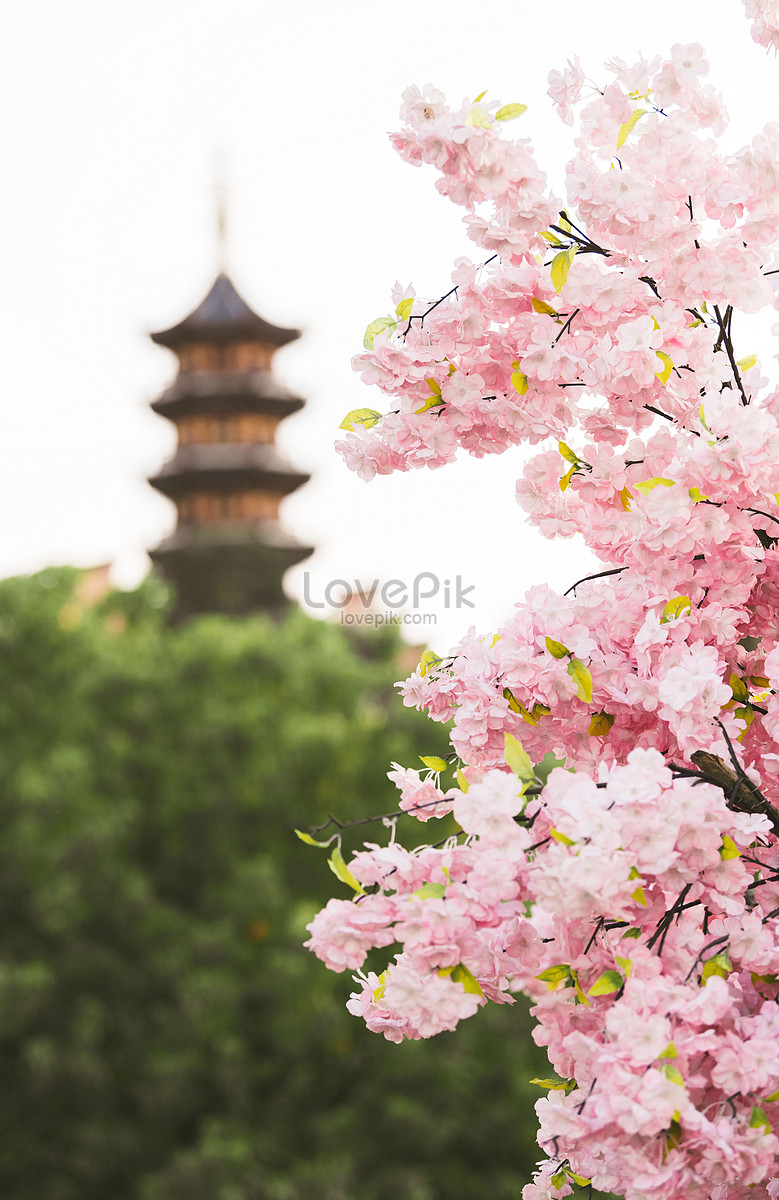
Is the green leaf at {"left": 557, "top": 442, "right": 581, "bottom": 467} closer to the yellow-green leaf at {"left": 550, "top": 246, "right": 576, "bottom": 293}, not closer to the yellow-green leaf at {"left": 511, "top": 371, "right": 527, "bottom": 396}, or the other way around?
the yellow-green leaf at {"left": 511, "top": 371, "right": 527, "bottom": 396}

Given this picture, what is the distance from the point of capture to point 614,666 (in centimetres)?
254

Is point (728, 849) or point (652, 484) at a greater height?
point (652, 484)

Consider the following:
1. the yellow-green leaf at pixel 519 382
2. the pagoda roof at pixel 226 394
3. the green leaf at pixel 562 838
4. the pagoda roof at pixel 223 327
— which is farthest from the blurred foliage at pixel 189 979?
the pagoda roof at pixel 223 327

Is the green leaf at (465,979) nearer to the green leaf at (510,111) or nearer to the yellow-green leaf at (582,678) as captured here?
the yellow-green leaf at (582,678)

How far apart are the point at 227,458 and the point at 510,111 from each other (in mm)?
27303

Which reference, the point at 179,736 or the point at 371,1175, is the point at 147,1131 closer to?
the point at 371,1175

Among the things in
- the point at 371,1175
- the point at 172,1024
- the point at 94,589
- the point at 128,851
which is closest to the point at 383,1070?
the point at 371,1175

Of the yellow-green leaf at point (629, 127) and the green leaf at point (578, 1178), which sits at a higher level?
the yellow-green leaf at point (629, 127)

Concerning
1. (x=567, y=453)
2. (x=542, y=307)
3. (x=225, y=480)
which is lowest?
(x=567, y=453)

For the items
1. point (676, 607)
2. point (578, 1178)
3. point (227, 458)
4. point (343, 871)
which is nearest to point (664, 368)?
point (676, 607)

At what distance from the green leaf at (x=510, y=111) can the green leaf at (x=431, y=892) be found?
57.4 inches

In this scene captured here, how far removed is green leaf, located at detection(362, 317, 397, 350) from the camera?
9.30 feet

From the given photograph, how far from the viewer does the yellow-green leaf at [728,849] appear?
2158 millimetres

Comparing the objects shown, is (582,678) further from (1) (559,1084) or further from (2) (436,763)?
(1) (559,1084)
